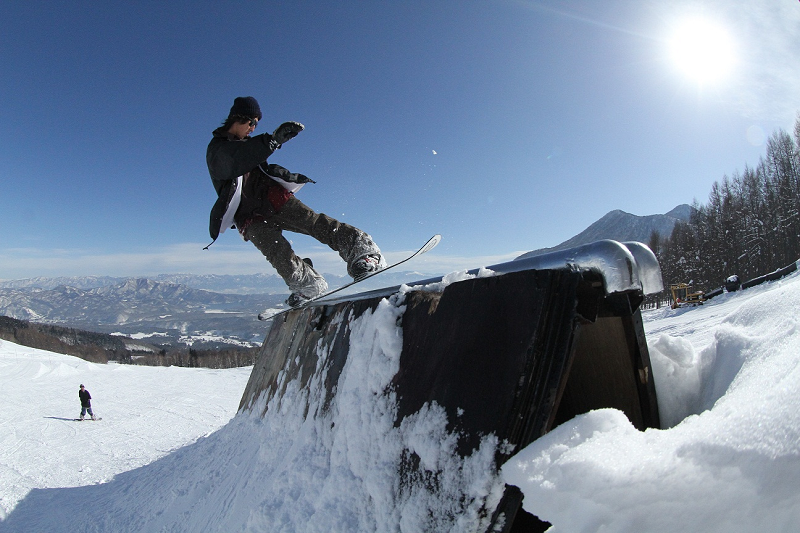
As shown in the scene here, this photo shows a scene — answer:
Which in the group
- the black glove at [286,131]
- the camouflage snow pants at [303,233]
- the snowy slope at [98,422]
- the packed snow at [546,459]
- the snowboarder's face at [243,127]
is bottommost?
the snowy slope at [98,422]

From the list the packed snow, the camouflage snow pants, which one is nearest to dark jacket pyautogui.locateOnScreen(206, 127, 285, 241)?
the camouflage snow pants

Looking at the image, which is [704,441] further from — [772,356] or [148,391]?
[148,391]

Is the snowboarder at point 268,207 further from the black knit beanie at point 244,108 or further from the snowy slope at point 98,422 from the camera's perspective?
the snowy slope at point 98,422

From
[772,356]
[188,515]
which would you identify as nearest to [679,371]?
[772,356]

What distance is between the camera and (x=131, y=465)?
6.53m

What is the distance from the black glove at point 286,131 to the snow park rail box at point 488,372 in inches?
65.2

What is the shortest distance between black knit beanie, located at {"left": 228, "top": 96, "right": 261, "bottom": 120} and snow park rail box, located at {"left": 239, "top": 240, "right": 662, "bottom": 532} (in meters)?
2.17

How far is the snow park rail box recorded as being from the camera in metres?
0.86

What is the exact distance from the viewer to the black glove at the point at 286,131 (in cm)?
269

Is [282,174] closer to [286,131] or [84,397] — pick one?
[286,131]

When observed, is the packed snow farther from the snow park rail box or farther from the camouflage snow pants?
the camouflage snow pants

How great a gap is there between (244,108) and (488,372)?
289 centimetres

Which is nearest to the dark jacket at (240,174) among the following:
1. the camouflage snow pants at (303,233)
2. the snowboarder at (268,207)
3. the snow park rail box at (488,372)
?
the snowboarder at (268,207)

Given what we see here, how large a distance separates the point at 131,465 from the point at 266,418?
5.93 metres
